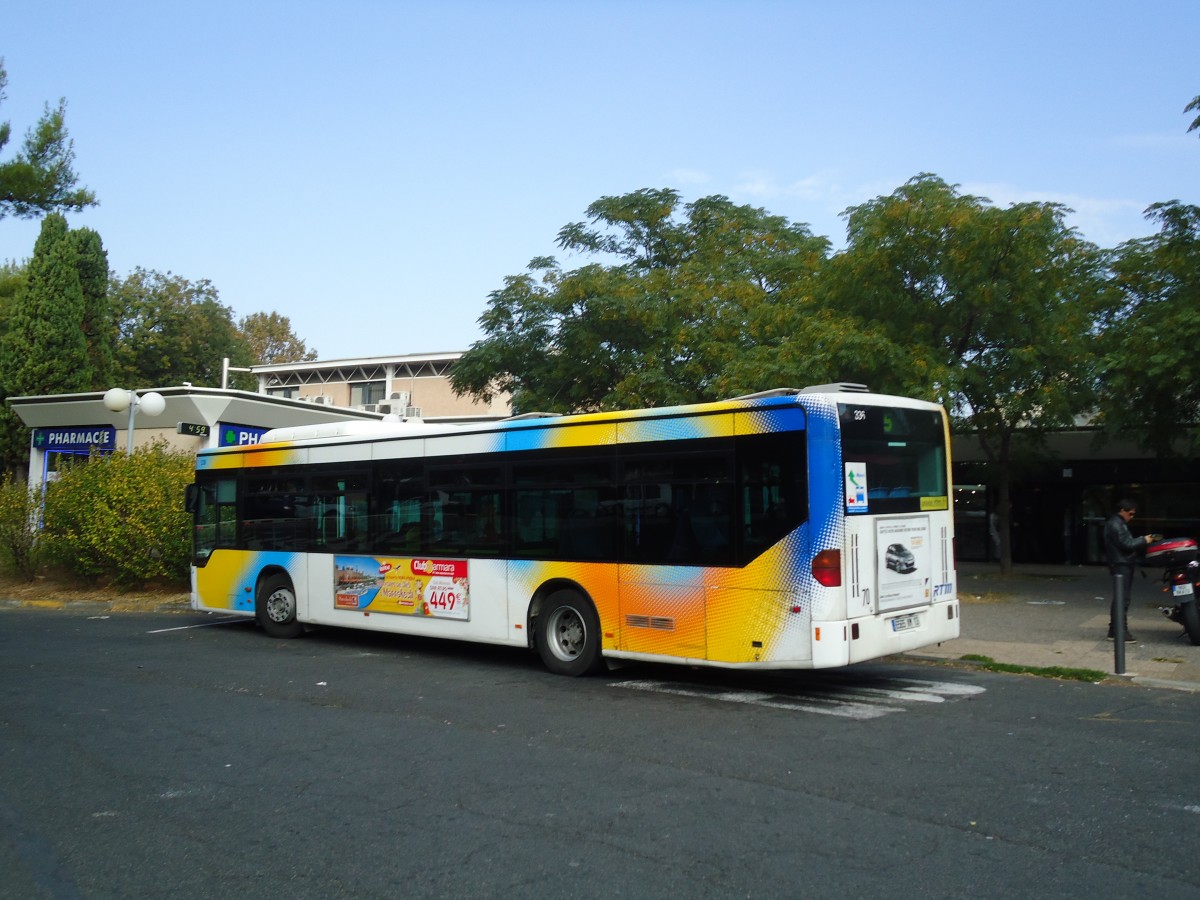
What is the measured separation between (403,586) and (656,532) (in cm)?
400

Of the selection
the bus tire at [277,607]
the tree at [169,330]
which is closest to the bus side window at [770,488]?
the bus tire at [277,607]

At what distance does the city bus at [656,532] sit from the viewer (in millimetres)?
9117

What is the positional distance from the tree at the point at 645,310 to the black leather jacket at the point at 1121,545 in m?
8.37

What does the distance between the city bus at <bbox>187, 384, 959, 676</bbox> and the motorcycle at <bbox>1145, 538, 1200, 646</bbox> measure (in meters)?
3.65

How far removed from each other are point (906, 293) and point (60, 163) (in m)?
18.0

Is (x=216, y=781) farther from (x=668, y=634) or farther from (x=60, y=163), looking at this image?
(x=60, y=163)

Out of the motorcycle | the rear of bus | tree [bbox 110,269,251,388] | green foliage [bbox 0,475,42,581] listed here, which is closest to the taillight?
the rear of bus

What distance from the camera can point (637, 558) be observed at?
33.8 feet

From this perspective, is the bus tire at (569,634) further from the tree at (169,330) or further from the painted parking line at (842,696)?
the tree at (169,330)

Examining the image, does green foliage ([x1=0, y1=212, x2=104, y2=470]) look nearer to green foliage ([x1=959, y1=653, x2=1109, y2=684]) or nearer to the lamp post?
the lamp post

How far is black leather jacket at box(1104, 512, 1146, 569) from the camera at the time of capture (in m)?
12.5

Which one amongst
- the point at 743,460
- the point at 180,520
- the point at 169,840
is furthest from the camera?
the point at 180,520

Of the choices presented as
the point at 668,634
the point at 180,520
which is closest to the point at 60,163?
the point at 180,520

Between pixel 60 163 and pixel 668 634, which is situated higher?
pixel 60 163
